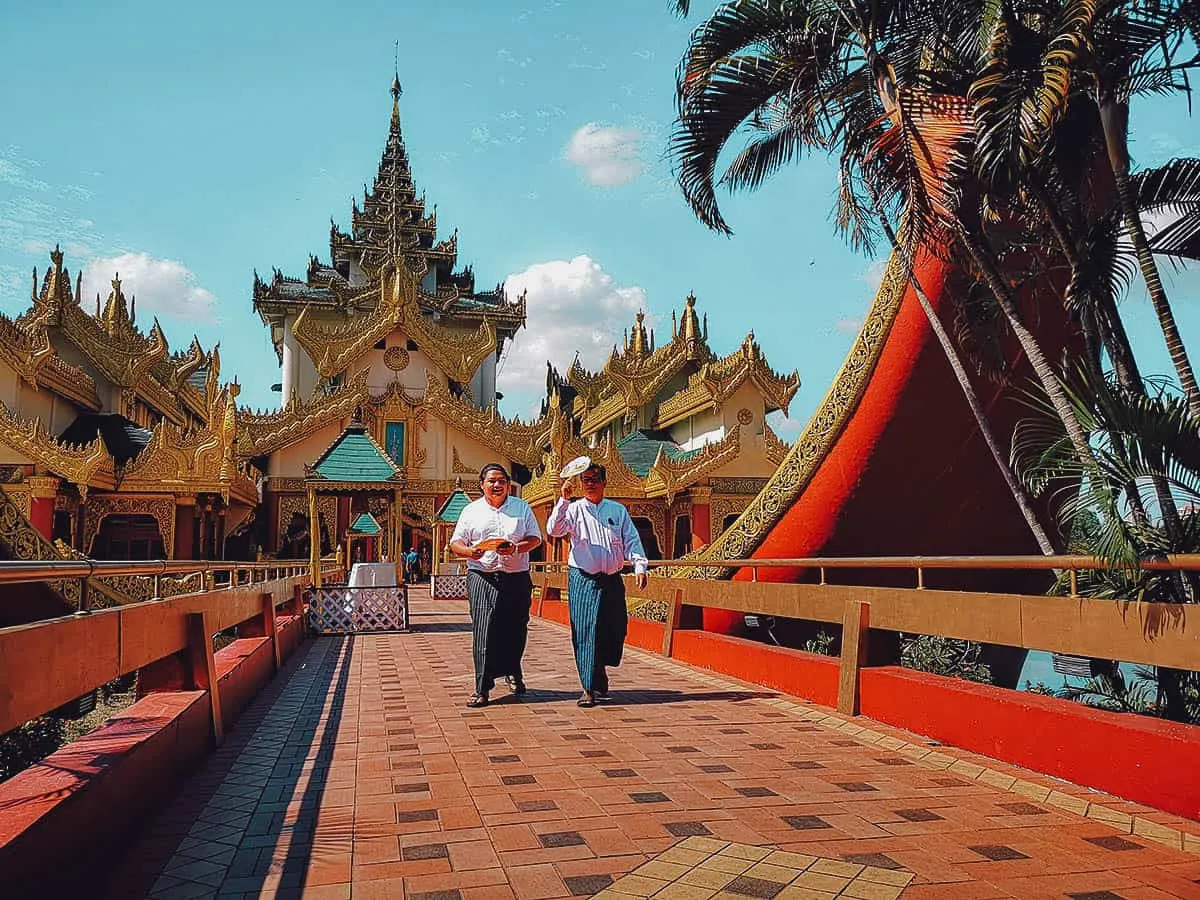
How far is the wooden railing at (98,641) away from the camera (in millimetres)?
2699

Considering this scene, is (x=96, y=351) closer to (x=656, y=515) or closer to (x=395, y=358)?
(x=395, y=358)

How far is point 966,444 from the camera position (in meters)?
8.27

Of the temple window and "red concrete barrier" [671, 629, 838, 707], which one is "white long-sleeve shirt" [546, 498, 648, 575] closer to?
"red concrete barrier" [671, 629, 838, 707]

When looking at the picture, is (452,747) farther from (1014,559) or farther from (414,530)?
(414,530)

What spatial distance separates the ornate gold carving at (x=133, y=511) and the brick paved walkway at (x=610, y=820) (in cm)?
1736

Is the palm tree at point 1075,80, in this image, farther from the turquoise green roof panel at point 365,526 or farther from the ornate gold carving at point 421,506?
the ornate gold carving at point 421,506

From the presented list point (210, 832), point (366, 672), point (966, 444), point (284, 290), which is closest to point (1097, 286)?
point (966, 444)

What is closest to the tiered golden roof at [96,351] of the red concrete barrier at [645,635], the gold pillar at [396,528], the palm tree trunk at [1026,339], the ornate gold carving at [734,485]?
the gold pillar at [396,528]

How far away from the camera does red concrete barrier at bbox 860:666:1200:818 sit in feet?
12.1

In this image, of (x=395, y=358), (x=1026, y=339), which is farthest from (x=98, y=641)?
(x=395, y=358)

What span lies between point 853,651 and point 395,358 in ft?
84.5

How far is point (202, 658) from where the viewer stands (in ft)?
16.9

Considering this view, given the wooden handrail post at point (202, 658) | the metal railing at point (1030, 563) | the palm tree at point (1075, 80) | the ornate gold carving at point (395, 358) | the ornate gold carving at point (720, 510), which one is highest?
the ornate gold carving at point (395, 358)

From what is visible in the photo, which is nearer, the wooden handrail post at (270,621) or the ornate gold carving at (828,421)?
the ornate gold carving at (828,421)
